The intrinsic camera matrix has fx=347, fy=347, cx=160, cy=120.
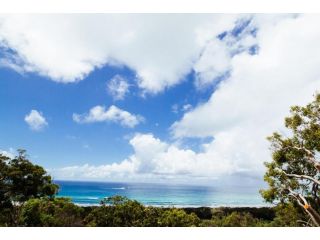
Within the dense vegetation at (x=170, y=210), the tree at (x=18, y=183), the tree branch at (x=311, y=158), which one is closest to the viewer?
the tree branch at (x=311, y=158)

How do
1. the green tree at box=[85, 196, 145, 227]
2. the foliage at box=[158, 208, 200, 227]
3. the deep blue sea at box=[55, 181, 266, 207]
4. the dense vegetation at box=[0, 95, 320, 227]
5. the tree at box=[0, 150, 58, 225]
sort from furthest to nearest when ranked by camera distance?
the deep blue sea at box=[55, 181, 266, 207] → the foliage at box=[158, 208, 200, 227] → the green tree at box=[85, 196, 145, 227] → the tree at box=[0, 150, 58, 225] → the dense vegetation at box=[0, 95, 320, 227]

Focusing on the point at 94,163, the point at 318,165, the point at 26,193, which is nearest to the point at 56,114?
the point at 94,163

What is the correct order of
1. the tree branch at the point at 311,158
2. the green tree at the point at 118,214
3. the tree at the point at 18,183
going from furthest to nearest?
1. the green tree at the point at 118,214
2. the tree at the point at 18,183
3. the tree branch at the point at 311,158

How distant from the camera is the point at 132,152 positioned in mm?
44500

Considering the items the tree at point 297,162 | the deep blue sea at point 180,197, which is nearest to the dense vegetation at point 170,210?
the tree at point 297,162

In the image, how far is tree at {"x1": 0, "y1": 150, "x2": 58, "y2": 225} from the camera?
9.00 meters

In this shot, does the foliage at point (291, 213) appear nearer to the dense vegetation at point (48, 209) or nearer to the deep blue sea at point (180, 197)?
the dense vegetation at point (48, 209)

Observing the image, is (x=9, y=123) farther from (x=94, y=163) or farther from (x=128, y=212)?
(x=128, y=212)

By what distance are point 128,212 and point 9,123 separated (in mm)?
34664

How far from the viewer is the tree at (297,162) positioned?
7426mm

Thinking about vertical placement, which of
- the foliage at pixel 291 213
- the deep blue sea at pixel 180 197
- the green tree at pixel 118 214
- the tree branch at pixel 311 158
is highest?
the deep blue sea at pixel 180 197

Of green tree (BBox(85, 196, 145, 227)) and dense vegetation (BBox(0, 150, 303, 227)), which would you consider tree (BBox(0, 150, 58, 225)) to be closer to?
dense vegetation (BBox(0, 150, 303, 227))

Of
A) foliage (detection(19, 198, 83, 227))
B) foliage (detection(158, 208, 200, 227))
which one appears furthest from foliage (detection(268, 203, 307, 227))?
foliage (detection(19, 198, 83, 227))

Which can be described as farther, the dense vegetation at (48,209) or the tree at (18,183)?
the tree at (18,183)
